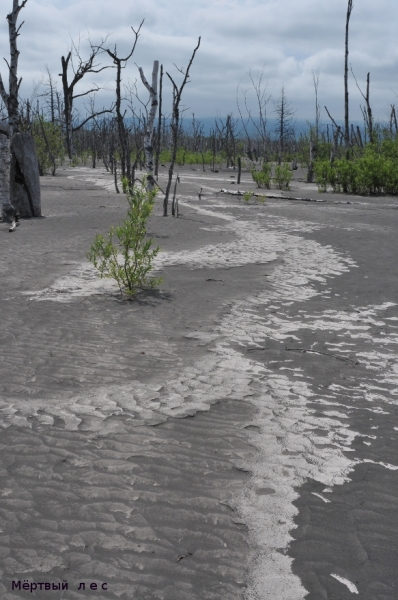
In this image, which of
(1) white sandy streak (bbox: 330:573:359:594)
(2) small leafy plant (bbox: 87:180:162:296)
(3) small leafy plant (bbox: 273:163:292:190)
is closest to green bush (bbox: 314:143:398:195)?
(3) small leafy plant (bbox: 273:163:292:190)

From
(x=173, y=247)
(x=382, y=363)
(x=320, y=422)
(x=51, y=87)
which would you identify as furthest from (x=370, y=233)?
(x=51, y=87)

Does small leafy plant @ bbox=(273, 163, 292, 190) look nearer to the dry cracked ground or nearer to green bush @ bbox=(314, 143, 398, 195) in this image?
green bush @ bbox=(314, 143, 398, 195)

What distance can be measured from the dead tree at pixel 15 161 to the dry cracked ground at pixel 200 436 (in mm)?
4634

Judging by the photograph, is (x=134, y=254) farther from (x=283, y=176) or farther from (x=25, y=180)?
(x=283, y=176)

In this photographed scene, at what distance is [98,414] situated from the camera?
12.0 ft

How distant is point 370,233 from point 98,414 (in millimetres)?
8337

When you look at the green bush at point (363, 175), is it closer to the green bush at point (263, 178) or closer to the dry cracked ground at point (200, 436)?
the green bush at point (263, 178)

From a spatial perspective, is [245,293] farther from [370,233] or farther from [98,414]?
[370,233]

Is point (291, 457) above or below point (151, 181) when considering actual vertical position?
below

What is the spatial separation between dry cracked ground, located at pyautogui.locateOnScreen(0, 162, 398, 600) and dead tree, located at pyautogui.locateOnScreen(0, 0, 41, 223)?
4.63 metres

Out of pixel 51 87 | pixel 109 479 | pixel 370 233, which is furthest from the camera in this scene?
pixel 51 87

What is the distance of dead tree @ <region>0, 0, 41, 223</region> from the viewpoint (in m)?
11.6

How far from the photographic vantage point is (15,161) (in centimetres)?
1235

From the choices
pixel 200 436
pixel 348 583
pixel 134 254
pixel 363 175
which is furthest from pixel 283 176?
pixel 348 583
